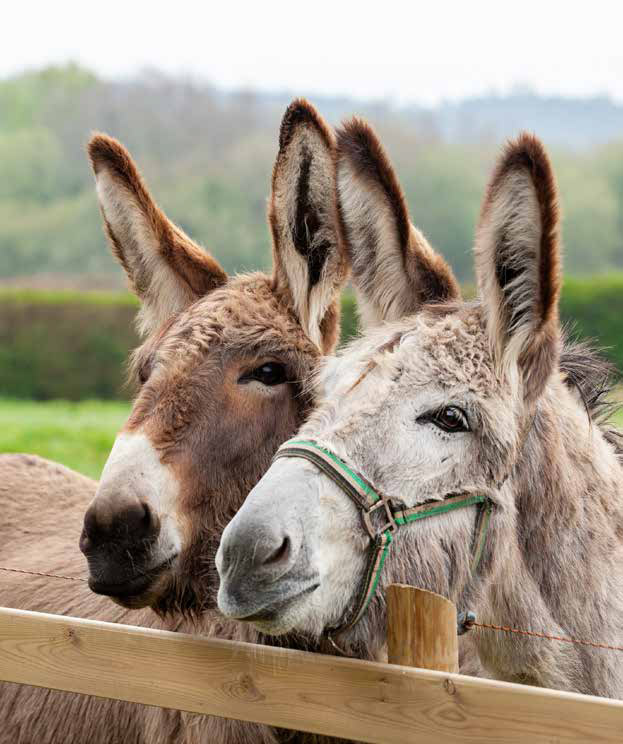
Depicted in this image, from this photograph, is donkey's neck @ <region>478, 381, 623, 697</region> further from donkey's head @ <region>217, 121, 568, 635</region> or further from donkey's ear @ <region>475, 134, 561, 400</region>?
donkey's ear @ <region>475, 134, 561, 400</region>

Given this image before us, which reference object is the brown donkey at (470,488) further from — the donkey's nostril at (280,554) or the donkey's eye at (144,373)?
the donkey's eye at (144,373)

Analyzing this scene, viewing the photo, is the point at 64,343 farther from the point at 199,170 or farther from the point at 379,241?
the point at 199,170

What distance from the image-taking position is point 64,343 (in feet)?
72.1

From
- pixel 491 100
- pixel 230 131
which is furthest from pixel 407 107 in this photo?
pixel 491 100

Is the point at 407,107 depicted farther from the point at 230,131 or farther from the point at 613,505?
the point at 613,505

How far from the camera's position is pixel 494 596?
8.87 feet

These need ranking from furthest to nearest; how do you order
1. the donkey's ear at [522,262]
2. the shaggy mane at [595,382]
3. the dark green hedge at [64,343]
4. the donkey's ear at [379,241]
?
the dark green hedge at [64,343], the shaggy mane at [595,382], the donkey's ear at [379,241], the donkey's ear at [522,262]

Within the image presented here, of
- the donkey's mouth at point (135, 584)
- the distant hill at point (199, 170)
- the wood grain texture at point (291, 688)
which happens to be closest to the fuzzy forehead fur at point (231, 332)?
the donkey's mouth at point (135, 584)

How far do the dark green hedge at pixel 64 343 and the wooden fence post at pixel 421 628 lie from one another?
1877 cm

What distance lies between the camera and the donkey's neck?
2.68 metres

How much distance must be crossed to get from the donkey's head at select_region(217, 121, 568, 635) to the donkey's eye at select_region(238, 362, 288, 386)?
258 millimetres

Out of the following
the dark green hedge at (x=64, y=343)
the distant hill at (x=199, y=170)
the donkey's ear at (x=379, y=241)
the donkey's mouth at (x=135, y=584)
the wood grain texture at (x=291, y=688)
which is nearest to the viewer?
the wood grain texture at (x=291, y=688)

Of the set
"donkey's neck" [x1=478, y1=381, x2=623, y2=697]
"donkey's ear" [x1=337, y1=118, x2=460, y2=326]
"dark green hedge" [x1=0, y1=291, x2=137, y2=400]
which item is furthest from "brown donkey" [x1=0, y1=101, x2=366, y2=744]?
"dark green hedge" [x1=0, y1=291, x2=137, y2=400]

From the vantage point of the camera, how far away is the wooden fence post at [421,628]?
2.29 m
